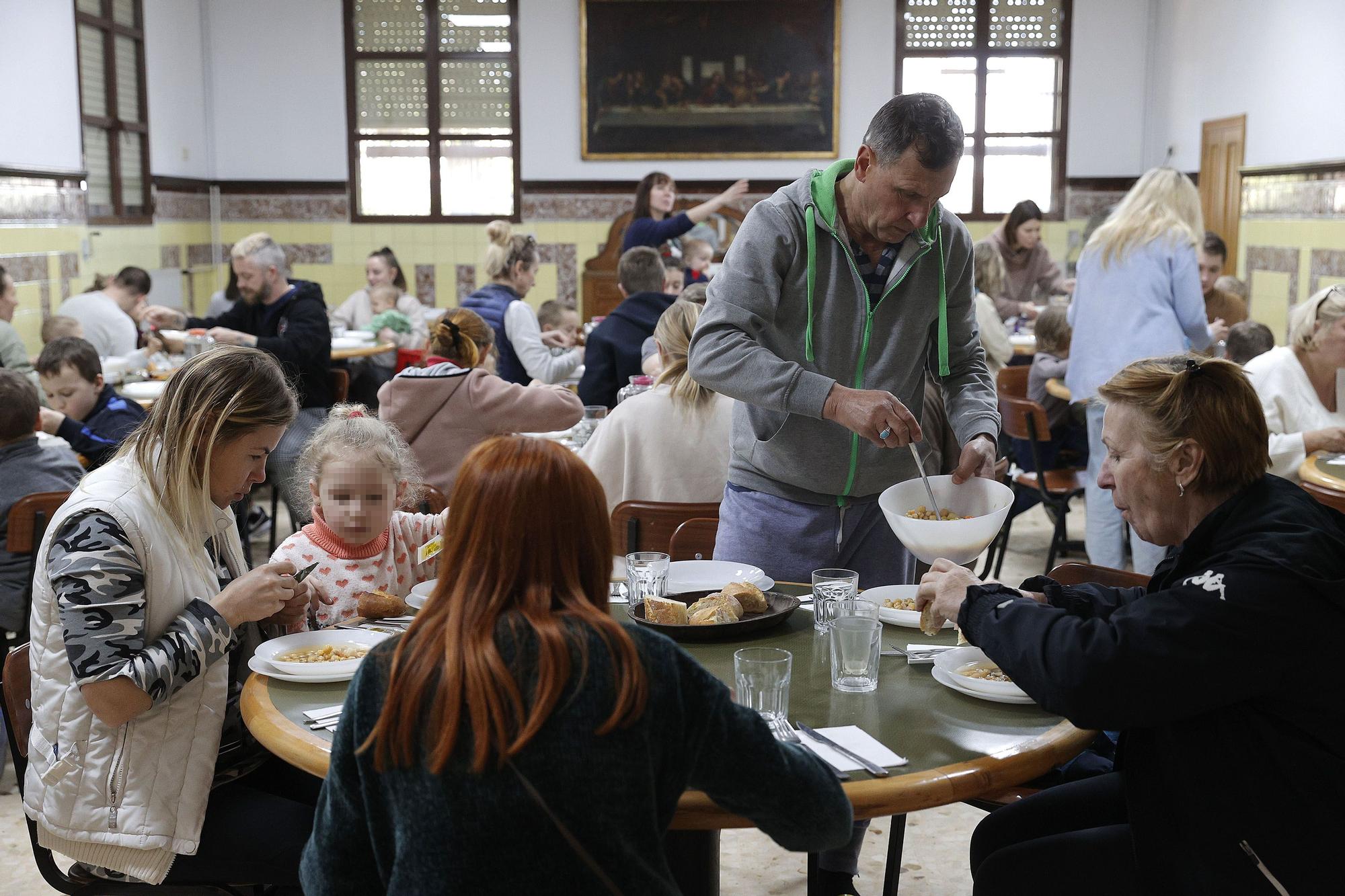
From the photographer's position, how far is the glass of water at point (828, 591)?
2.07 metres

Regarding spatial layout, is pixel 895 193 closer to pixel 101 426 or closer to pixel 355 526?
pixel 355 526

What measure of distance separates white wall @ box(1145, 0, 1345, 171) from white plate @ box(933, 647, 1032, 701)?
6.60m

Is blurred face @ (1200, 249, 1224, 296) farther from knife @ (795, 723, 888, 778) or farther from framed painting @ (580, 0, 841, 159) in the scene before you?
knife @ (795, 723, 888, 778)

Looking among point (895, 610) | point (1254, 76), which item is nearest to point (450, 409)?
point (895, 610)

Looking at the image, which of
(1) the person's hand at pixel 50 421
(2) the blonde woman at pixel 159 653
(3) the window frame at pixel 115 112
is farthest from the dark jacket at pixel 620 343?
(3) the window frame at pixel 115 112

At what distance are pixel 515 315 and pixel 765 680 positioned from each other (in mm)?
4367

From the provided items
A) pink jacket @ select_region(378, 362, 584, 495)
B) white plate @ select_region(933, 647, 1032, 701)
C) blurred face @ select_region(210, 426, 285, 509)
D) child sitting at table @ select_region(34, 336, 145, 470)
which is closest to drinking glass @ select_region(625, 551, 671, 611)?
white plate @ select_region(933, 647, 1032, 701)

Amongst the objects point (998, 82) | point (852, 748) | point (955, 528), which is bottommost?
point (852, 748)

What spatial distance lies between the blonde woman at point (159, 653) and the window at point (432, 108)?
380 inches

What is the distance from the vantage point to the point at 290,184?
37.4 ft

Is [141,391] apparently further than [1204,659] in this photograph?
Yes

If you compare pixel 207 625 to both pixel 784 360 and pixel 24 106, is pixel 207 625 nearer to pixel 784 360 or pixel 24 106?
pixel 784 360

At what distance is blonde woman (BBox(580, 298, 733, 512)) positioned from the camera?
3.41 m

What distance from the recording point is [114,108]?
922 centimetres
